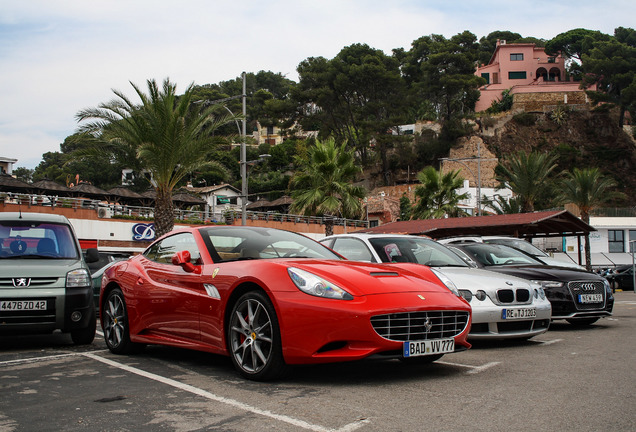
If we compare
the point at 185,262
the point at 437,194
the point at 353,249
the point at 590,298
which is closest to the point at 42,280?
the point at 185,262

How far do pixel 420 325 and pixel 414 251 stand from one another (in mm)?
3604

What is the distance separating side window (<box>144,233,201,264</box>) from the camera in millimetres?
6301

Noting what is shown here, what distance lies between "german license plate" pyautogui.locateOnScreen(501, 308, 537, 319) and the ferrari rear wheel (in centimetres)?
442

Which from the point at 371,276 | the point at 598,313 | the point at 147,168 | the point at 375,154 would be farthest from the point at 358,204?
the point at 375,154

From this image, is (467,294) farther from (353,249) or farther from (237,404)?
(237,404)

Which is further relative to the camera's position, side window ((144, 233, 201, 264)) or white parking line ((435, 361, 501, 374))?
side window ((144, 233, 201, 264))

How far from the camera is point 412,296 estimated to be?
5219 millimetres

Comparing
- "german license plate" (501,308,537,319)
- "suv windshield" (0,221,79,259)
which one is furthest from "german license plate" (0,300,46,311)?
"german license plate" (501,308,537,319)

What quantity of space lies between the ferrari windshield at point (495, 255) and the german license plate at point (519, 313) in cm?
252

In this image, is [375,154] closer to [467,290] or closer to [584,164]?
[584,164]

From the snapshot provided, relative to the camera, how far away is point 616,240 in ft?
173

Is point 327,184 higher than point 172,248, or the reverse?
point 327,184

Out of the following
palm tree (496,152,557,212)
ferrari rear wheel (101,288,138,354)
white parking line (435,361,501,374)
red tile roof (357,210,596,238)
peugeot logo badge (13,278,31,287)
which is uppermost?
palm tree (496,152,557,212)

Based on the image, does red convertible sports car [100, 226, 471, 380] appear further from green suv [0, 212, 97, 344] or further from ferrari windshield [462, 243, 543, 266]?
ferrari windshield [462, 243, 543, 266]
